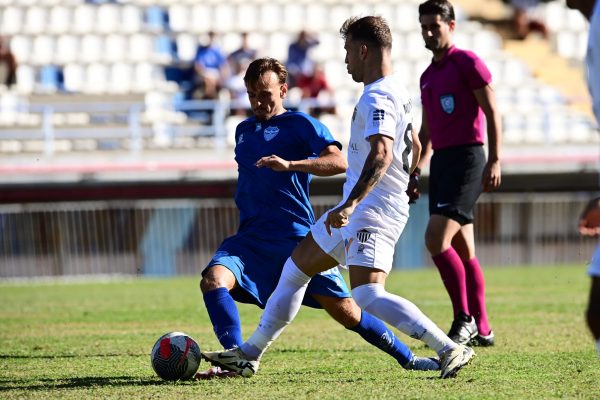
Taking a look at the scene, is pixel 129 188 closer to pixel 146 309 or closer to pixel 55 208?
pixel 55 208

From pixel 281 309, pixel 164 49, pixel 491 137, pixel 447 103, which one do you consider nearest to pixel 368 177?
pixel 281 309

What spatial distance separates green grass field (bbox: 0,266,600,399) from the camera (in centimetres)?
621

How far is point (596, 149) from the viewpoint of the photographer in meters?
22.5

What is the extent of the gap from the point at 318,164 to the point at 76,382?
1895 mm

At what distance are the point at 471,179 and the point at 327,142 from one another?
1905 millimetres

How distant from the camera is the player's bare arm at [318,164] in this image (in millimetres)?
6551

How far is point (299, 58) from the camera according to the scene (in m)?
22.7

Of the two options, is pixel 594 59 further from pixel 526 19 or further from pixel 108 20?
pixel 526 19

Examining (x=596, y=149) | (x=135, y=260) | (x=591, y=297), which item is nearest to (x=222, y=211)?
(x=135, y=260)

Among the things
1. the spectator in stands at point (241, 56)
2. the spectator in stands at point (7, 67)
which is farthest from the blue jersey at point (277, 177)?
the spectator in stands at point (7, 67)

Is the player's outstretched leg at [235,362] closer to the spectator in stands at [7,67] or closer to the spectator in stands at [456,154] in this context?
the spectator in stands at [456,154]

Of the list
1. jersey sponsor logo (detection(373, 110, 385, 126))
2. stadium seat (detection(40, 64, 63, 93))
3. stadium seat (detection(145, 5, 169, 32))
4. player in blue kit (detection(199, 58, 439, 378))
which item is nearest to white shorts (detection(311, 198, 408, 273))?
jersey sponsor logo (detection(373, 110, 385, 126))

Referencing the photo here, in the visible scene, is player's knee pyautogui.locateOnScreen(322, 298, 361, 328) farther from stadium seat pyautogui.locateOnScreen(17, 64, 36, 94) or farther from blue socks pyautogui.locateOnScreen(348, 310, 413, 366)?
stadium seat pyautogui.locateOnScreen(17, 64, 36, 94)

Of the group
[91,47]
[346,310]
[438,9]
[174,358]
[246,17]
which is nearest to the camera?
[174,358]
